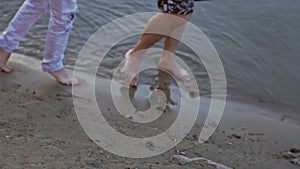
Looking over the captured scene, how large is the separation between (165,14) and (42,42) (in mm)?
1038

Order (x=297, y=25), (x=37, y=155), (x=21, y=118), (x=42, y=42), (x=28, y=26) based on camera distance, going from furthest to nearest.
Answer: (x=297, y=25) < (x=42, y=42) < (x=28, y=26) < (x=21, y=118) < (x=37, y=155)

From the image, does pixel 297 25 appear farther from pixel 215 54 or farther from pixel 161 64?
pixel 161 64

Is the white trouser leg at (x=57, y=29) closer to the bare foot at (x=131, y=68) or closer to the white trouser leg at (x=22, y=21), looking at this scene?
the white trouser leg at (x=22, y=21)

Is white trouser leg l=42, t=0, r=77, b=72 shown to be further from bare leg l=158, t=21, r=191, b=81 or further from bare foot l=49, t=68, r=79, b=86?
bare leg l=158, t=21, r=191, b=81

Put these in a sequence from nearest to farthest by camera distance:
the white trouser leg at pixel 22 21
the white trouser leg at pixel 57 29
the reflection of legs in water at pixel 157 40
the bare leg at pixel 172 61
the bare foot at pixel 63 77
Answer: the white trouser leg at pixel 57 29
the white trouser leg at pixel 22 21
the bare foot at pixel 63 77
the reflection of legs in water at pixel 157 40
the bare leg at pixel 172 61

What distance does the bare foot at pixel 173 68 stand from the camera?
4.13 m

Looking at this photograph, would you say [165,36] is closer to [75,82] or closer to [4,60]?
[75,82]

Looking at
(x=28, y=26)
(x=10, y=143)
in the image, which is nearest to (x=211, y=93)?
(x=28, y=26)

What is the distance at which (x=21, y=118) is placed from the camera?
3.09 m

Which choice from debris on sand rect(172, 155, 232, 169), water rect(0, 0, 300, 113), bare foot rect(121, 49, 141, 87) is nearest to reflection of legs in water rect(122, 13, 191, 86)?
bare foot rect(121, 49, 141, 87)

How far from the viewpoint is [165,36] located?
4070 millimetres

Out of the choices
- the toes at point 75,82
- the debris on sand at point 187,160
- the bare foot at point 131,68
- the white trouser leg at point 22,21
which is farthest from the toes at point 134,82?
the debris on sand at point 187,160

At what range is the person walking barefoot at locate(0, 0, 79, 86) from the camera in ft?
11.6

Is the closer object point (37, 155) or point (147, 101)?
point (37, 155)
